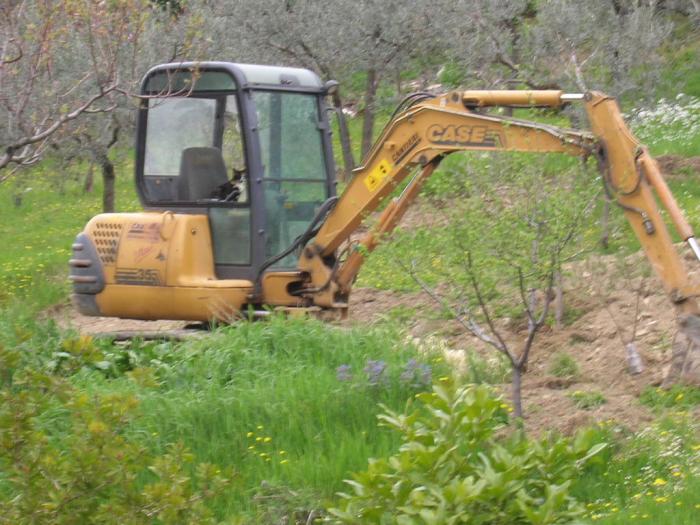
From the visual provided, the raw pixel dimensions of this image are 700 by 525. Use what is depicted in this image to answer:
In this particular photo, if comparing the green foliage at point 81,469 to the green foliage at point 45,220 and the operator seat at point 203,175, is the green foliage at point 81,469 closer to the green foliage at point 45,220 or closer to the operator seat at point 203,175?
the operator seat at point 203,175

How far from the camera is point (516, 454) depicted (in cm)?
571

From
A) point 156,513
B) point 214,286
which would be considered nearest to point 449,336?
point 214,286

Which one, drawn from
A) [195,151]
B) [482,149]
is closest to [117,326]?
[195,151]

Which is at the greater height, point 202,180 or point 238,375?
point 202,180

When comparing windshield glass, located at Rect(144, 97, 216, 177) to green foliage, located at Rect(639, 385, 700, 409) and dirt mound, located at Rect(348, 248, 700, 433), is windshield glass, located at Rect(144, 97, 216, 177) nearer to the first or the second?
dirt mound, located at Rect(348, 248, 700, 433)

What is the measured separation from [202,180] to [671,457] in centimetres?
619

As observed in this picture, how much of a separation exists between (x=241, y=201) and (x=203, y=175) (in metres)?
0.64

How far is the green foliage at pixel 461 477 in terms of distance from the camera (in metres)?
5.16

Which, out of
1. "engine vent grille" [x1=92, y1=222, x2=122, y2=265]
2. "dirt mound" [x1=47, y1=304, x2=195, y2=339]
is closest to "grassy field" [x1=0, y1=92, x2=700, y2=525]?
"dirt mound" [x1=47, y1=304, x2=195, y2=339]

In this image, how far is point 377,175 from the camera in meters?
11.1

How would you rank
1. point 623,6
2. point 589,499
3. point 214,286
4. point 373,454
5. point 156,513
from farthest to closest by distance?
1. point 623,6
2. point 214,286
3. point 373,454
4. point 589,499
5. point 156,513

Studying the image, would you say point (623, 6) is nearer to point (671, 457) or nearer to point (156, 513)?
point (671, 457)

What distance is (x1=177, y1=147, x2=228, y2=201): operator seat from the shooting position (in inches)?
467

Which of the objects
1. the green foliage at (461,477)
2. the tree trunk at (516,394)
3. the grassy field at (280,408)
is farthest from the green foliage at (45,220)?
the green foliage at (461,477)
